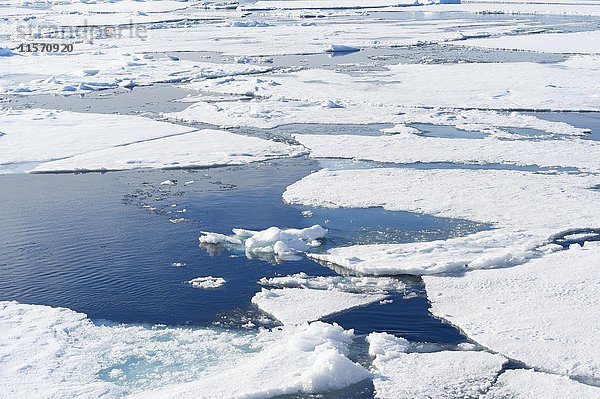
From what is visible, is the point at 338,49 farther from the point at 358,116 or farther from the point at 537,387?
the point at 537,387

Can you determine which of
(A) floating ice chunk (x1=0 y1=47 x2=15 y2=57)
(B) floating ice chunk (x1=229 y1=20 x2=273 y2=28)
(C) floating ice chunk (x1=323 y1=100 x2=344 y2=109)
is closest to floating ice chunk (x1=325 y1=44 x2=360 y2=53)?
(C) floating ice chunk (x1=323 y1=100 x2=344 y2=109)

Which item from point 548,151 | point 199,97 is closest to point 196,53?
point 199,97

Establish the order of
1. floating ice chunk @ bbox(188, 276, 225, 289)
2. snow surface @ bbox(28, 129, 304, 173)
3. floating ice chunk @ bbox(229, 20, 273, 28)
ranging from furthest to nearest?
floating ice chunk @ bbox(229, 20, 273, 28), snow surface @ bbox(28, 129, 304, 173), floating ice chunk @ bbox(188, 276, 225, 289)

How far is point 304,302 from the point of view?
7.75 meters

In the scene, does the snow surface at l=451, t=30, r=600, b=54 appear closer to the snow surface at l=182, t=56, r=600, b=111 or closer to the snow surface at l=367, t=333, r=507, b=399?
the snow surface at l=182, t=56, r=600, b=111

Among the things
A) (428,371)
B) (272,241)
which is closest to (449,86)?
(272,241)

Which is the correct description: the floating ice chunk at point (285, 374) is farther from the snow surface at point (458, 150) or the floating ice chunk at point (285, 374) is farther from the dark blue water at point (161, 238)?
the snow surface at point (458, 150)

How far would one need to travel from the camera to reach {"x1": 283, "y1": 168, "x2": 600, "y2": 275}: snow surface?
8.67 meters

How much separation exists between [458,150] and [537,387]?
8098 millimetres

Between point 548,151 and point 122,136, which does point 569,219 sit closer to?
point 548,151

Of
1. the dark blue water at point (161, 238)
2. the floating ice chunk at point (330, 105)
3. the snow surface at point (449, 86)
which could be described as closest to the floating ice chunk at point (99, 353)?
the dark blue water at point (161, 238)

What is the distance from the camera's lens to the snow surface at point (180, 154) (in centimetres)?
1322

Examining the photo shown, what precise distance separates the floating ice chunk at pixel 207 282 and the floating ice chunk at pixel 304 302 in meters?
0.58

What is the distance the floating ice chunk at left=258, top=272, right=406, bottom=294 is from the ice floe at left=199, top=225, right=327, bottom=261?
0.76m
